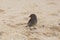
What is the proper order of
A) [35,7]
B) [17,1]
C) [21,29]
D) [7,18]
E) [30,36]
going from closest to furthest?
[30,36], [21,29], [7,18], [35,7], [17,1]

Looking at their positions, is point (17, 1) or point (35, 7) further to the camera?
point (17, 1)

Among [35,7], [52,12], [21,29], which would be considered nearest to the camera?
[21,29]

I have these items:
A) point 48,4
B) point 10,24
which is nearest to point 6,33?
point 10,24

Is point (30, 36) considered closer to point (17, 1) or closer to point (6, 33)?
point (6, 33)

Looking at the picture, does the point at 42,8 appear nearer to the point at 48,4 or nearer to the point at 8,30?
the point at 48,4

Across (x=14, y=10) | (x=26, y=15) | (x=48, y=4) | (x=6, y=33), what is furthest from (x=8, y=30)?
(x=48, y=4)

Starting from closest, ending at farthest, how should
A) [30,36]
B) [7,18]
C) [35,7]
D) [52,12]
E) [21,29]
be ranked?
[30,36], [21,29], [7,18], [52,12], [35,7]

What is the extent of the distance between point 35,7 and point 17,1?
861 mm

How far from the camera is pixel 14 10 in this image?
5656 mm

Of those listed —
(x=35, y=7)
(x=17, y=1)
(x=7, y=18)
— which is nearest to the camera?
(x=7, y=18)

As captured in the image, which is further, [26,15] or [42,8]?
[42,8]

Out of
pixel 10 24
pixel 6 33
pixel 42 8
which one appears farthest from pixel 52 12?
pixel 6 33

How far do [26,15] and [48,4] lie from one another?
1230 millimetres

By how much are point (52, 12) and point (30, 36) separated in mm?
1659
